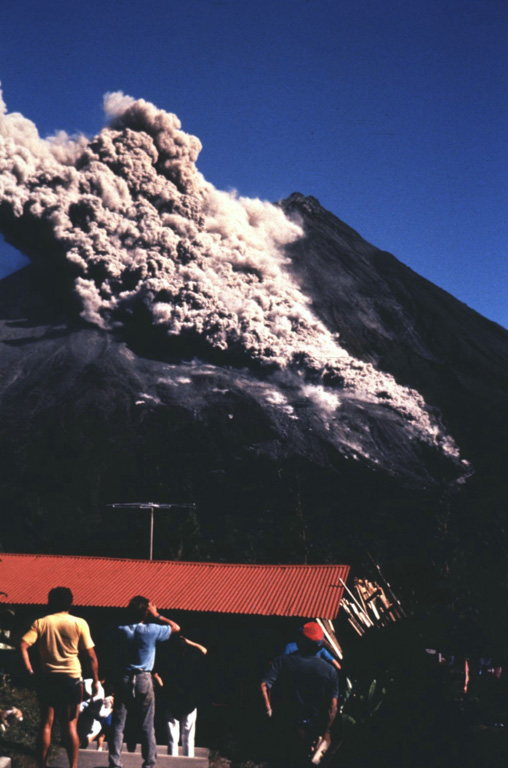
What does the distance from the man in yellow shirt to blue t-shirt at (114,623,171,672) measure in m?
0.24

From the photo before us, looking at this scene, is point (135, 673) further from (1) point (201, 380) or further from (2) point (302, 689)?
(1) point (201, 380)

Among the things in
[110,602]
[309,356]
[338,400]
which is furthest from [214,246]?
[110,602]

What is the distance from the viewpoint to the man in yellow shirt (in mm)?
5289

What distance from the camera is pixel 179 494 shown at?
77938mm


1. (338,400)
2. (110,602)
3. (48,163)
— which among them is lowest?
(110,602)

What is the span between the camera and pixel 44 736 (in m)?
5.33

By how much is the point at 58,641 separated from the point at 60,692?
1.39 feet

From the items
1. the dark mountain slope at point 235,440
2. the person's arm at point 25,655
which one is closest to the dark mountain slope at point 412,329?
the dark mountain slope at point 235,440

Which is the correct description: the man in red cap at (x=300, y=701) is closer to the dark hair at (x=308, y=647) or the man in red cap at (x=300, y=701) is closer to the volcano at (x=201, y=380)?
the dark hair at (x=308, y=647)

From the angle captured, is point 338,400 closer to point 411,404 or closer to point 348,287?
point 411,404

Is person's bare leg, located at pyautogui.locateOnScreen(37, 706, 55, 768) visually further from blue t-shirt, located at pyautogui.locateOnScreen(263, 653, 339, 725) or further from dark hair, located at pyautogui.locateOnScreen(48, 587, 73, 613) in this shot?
blue t-shirt, located at pyautogui.locateOnScreen(263, 653, 339, 725)

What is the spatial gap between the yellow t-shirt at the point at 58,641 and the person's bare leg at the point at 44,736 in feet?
1.22

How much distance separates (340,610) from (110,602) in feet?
14.1

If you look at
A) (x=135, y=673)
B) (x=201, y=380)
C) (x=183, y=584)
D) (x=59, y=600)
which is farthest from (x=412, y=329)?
(x=59, y=600)
